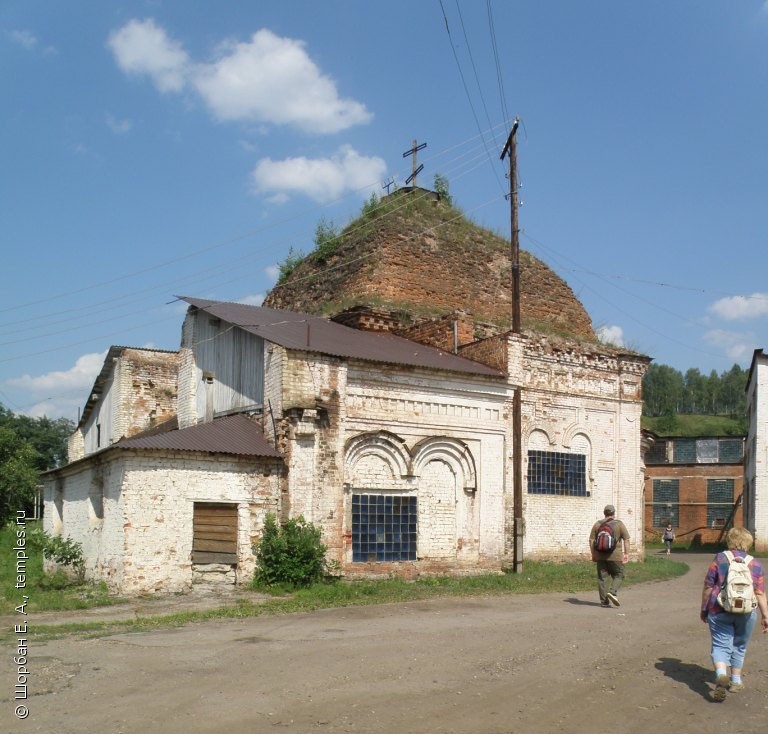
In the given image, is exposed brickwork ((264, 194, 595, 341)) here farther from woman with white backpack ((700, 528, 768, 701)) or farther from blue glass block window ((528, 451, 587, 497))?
woman with white backpack ((700, 528, 768, 701))

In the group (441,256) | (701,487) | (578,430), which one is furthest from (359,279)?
(701,487)

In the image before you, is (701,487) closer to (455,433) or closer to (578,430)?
(578,430)

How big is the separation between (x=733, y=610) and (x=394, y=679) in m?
3.33

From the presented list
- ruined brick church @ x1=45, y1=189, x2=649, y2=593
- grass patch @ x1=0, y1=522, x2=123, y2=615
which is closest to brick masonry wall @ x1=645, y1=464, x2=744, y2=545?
ruined brick church @ x1=45, y1=189, x2=649, y2=593

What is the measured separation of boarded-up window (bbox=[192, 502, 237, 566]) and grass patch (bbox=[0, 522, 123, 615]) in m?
1.84

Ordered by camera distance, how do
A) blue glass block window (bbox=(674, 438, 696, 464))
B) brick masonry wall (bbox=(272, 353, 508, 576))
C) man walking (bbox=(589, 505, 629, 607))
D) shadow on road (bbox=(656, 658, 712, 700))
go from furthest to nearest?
blue glass block window (bbox=(674, 438, 696, 464)), brick masonry wall (bbox=(272, 353, 508, 576)), man walking (bbox=(589, 505, 629, 607)), shadow on road (bbox=(656, 658, 712, 700))

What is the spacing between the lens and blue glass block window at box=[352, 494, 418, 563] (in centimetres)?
1848

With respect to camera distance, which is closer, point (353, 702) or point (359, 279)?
point (353, 702)

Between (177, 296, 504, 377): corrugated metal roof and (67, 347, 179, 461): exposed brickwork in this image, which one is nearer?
(177, 296, 504, 377): corrugated metal roof

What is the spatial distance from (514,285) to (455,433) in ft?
14.1

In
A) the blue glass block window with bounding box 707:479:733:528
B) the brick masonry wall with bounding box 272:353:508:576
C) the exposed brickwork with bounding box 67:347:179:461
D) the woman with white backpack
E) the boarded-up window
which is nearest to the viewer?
the woman with white backpack

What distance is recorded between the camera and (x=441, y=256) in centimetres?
2875

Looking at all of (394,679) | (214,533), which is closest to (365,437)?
(214,533)

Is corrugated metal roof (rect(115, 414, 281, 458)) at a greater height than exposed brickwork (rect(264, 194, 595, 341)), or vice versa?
exposed brickwork (rect(264, 194, 595, 341))
